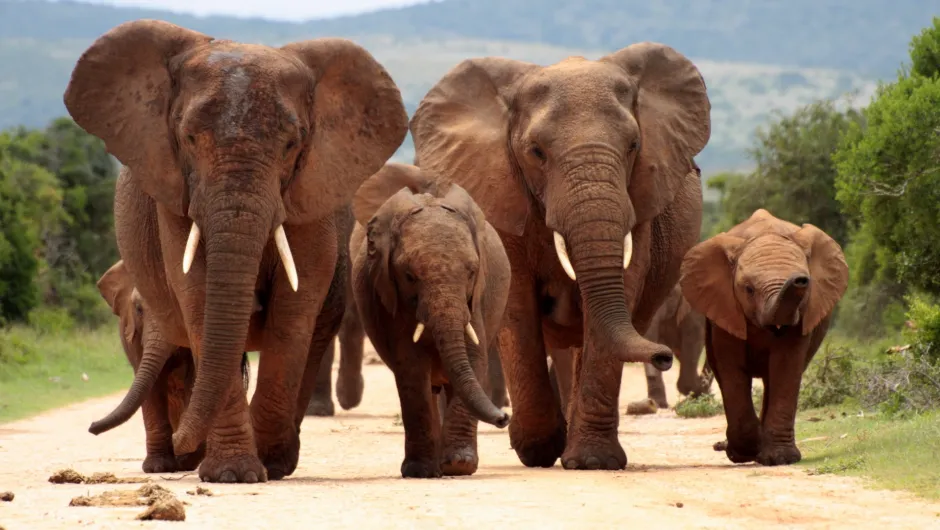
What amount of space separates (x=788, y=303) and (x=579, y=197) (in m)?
1.67

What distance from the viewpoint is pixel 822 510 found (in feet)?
25.6

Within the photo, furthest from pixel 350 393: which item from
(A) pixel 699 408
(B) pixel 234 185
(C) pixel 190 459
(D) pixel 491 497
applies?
(D) pixel 491 497

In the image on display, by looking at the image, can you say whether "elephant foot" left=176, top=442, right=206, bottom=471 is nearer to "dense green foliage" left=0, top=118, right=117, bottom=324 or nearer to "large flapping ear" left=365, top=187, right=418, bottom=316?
"large flapping ear" left=365, top=187, right=418, bottom=316

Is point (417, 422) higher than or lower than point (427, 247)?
lower

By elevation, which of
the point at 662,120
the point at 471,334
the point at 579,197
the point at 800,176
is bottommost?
the point at 471,334

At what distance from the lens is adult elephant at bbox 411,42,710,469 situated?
10.5 metres

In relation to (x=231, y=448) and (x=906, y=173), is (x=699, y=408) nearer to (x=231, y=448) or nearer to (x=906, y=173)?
(x=906, y=173)

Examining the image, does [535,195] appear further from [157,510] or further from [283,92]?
[157,510]

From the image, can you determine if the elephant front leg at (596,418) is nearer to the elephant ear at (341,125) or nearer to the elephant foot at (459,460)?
the elephant foot at (459,460)

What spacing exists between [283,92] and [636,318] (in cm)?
370

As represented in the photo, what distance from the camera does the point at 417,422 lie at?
32.4ft

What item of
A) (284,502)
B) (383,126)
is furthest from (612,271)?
(284,502)

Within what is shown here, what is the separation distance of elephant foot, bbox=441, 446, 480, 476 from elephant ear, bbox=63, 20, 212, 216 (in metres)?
2.24

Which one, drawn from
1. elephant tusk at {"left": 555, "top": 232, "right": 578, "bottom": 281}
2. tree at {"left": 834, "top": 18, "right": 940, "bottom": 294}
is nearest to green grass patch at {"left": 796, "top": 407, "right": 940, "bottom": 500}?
elephant tusk at {"left": 555, "top": 232, "right": 578, "bottom": 281}
